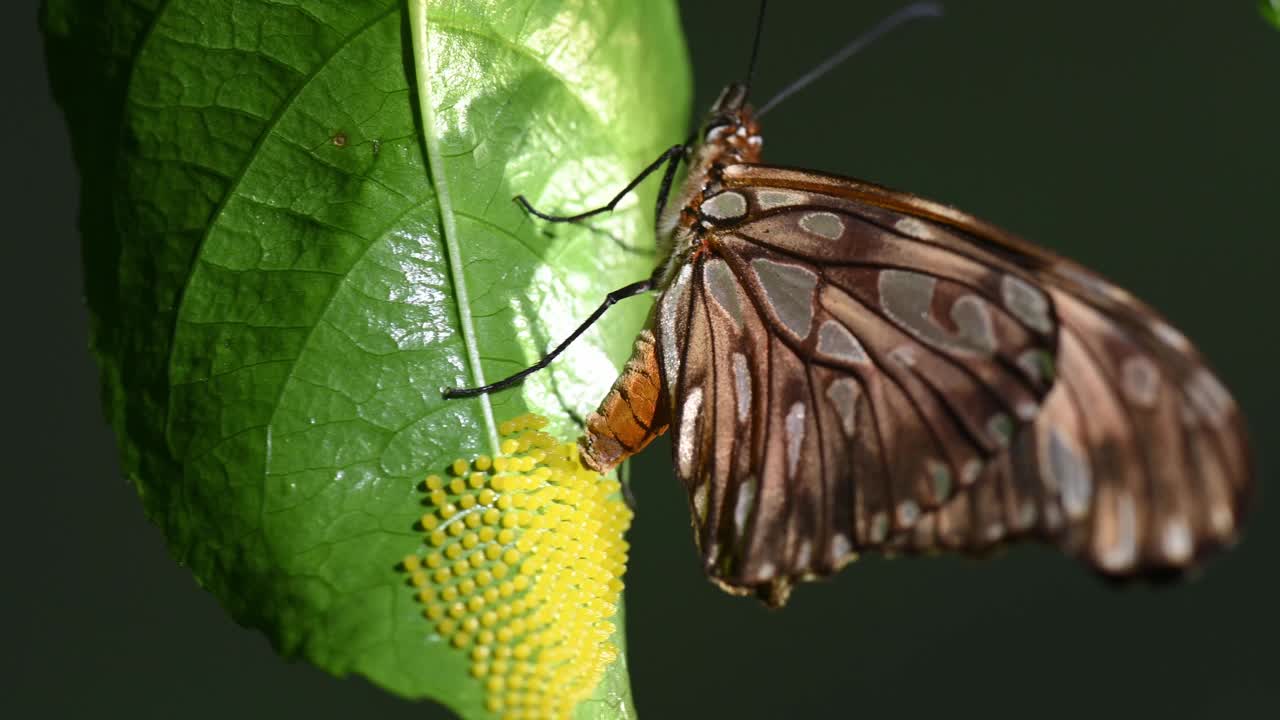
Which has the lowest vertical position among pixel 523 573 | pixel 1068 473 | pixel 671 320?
pixel 523 573

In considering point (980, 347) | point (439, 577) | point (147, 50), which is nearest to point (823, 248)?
point (980, 347)

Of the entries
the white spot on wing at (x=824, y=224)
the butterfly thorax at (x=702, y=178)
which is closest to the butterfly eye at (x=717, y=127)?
the butterfly thorax at (x=702, y=178)

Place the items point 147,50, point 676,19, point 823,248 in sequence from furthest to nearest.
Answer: point 823,248 → point 676,19 → point 147,50

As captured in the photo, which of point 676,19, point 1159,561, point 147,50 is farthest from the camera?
point 676,19

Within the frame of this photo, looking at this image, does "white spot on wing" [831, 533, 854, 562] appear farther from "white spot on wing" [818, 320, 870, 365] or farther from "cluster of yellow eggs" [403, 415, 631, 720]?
"cluster of yellow eggs" [403, 415, 631, 720]

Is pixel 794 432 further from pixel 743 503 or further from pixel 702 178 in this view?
pixel 702 178

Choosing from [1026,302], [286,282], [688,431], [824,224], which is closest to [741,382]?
[688,431]

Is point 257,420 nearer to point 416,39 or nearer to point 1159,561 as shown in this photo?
point 416,39
